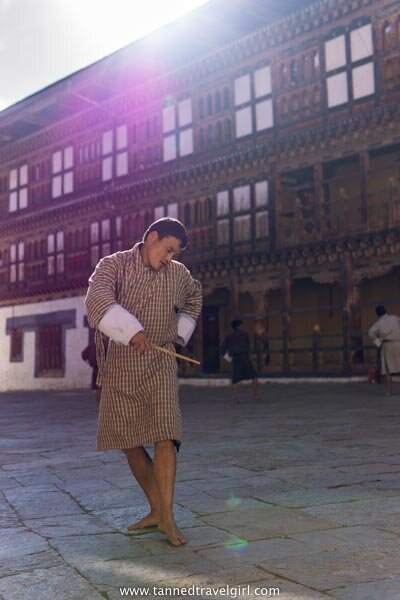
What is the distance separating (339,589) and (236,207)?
16.9 m

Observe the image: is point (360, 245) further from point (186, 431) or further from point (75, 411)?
point (186, 431)

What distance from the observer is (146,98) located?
70.2 feet

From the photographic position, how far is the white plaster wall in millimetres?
22766

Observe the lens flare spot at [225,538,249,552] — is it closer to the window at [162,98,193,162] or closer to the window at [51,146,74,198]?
the window at [162,98,193,162]

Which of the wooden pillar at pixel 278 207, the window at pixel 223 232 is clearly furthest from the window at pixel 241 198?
the wooden pillar at pixel 278 207

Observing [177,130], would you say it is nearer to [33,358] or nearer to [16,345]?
[33,358]

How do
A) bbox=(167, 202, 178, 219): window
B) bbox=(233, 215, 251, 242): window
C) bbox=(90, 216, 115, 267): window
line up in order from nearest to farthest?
bbox=(233, 215, 251, 242): window
bbox=(167, 202, 178, 219): window
bbox=(90, 216, 115, 267): window

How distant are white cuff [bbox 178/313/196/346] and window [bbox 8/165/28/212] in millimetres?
23721

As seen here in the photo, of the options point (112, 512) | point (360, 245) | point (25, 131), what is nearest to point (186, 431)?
point (112, 512)

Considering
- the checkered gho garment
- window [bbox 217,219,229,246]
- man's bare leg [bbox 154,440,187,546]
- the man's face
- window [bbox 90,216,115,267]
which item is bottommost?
man's bare leg [bbox 154,440,187,546]

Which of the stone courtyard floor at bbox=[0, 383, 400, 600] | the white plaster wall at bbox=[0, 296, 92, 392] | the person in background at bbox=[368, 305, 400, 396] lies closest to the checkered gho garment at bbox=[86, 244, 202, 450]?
the stone courtyard floor at bbox=[0, 383, 400, 600]

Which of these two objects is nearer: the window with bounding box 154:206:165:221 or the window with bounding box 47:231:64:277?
the window with bounding box 154:206:165:221

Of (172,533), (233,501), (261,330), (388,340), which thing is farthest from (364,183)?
(172,533)

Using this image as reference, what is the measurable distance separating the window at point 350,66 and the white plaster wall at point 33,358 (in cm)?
1001
